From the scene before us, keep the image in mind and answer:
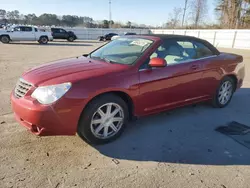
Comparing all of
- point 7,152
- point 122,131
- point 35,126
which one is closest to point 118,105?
point 122,131

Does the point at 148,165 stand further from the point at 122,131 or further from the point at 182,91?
the point at 182,91

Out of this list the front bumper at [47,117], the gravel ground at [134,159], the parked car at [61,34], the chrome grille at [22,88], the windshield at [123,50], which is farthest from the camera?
the parked car at [61,34]

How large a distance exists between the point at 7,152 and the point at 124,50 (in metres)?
2.43

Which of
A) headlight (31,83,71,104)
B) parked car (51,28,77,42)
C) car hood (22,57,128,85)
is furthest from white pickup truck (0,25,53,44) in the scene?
headlight (31,83,71,104)

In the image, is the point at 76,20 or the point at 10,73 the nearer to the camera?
the point at 10,73

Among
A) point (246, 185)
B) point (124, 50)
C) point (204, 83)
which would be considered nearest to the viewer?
point (246, 185)

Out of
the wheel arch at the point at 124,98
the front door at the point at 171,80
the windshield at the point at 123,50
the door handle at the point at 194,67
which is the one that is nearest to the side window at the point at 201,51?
the front door at the point at 171,80

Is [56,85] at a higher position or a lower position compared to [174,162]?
higher

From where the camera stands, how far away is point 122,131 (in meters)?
3.63

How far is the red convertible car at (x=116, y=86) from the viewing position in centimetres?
298

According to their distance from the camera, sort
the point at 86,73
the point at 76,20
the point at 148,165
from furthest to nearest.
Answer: the point at 76,20, the point at 86,73, the point at 148,165

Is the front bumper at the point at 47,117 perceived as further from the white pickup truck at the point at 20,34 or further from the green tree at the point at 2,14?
the green tree at the point at 2,14

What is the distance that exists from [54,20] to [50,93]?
66080mm

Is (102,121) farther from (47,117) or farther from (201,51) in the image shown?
(201,51)
